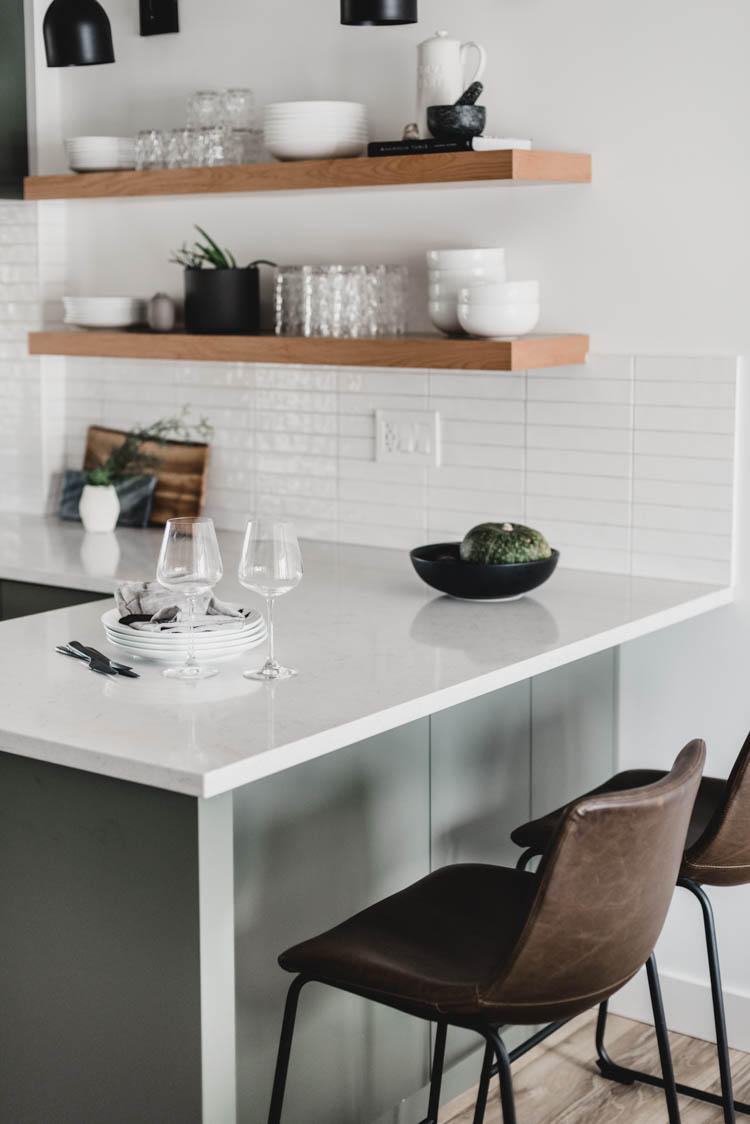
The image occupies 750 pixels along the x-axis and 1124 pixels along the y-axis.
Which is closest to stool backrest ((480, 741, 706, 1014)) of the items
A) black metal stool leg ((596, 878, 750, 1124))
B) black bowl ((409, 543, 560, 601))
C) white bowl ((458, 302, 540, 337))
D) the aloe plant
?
black metal stool leg ((596, 878, 750, 1124))

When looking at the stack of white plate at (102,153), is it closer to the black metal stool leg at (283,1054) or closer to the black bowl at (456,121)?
the black bowl at (456,121)

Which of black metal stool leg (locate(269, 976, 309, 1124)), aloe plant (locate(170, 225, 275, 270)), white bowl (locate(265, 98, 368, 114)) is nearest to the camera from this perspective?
black metal stool leg (locate(269, 976, 309, 1124))

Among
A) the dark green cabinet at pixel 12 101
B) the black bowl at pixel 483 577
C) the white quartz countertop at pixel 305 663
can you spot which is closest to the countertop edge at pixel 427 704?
the white quartz countertop at pixel 305 663

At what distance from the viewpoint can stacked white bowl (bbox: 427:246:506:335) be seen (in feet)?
9.68

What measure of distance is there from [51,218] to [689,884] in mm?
2489

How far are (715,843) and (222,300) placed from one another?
1.75 meters

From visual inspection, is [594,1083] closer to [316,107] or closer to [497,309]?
[497,309]

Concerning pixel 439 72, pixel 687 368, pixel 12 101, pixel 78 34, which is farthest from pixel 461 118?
pixel 12 101

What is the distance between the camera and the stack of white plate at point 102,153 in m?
3.43

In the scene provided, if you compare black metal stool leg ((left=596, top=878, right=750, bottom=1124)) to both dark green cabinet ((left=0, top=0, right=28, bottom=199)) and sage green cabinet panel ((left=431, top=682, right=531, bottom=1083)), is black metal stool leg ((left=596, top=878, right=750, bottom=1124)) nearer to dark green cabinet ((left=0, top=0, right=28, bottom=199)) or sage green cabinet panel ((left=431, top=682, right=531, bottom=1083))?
sage green cabinet panel ((left=431, top=682, right=531, bottom=1083))

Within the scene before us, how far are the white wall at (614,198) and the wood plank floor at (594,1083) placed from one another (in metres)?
0.18

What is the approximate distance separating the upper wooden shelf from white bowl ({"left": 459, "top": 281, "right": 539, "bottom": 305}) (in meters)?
0.21

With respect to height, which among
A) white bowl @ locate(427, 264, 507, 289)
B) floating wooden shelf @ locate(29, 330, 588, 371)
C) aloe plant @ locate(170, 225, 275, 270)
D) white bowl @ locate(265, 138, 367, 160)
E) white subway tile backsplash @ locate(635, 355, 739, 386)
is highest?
white bowl @ locate(265, 138, 367, 160)

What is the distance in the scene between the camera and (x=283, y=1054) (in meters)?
1.97
